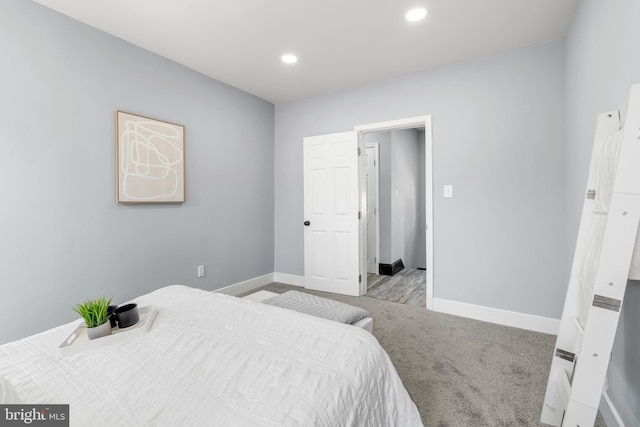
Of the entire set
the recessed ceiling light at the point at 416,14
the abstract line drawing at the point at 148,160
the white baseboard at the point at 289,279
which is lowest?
the white baseboard at the point at 289,279

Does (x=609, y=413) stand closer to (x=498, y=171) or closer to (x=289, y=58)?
(x=498, y=171)

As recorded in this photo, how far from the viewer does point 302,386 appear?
890 mm

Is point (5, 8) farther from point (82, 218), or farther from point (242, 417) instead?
point (242, 417)

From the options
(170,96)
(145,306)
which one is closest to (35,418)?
(145,306)

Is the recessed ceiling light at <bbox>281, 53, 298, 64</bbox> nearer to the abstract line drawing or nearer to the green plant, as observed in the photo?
the abstract line drawing

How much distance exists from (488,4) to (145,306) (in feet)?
9.75

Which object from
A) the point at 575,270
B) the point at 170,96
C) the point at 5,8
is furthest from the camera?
the point at 170,96

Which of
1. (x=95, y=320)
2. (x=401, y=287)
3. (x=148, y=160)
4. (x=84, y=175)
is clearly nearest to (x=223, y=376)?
(x=95, y=320)

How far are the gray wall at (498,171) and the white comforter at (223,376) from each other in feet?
6.97

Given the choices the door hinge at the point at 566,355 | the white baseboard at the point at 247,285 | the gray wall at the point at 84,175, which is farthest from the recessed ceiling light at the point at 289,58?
the door hinge at the point at 566,355

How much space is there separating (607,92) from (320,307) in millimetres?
1980

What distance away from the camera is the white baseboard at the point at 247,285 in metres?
3.48

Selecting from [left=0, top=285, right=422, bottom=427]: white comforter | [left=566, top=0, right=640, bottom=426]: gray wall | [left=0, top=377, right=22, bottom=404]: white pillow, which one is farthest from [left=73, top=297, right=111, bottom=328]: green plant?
[left=566, top=0, right=640, bottom=426]: gray wall

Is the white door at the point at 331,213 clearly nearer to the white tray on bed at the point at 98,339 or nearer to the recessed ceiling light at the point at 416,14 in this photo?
the recessed ceiling light at the point at 416,14
